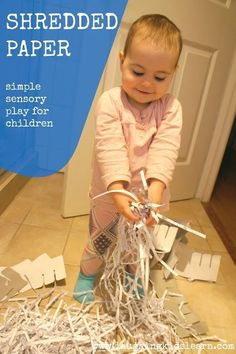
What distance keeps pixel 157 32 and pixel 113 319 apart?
0.63 metres

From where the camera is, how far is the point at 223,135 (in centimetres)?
143

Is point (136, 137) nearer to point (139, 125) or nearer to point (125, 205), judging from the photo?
→ point (139, 125)

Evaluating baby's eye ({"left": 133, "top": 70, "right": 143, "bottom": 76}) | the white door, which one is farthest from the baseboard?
baby's eye ({"left": 133, "top": 70, "right": 143, "bottom": 76})

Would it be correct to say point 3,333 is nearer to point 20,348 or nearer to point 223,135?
point 20,348

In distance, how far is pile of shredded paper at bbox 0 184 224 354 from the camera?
658 mm

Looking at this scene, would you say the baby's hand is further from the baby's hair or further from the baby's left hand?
the baby's hair

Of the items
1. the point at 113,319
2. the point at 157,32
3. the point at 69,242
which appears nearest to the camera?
the point at 157,32

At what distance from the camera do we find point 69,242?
1064mm

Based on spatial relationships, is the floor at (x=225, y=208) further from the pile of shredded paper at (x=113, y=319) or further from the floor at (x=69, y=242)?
the pile of shredded paper at (x=113, y=319)

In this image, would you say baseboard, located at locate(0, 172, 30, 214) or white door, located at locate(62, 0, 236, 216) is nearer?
white door, located at locate(62, 0, 236, 216)

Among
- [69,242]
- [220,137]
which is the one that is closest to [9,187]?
[69,242]

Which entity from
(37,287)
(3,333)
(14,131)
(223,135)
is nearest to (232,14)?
(223,135)
